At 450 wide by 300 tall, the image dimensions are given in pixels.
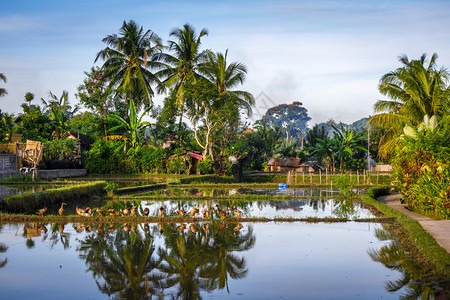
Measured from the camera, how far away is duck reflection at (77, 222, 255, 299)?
268 inches

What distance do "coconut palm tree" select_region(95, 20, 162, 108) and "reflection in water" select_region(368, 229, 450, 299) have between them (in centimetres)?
2843

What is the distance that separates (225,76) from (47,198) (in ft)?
69.7

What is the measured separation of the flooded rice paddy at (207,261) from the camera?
664cm

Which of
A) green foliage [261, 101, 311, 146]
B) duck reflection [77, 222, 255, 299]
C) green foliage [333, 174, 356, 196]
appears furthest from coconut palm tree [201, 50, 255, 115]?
green foliage [261, 101, 311, 146]

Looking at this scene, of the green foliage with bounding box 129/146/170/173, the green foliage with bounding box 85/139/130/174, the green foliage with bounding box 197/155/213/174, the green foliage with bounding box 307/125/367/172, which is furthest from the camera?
the green foliage with bounding box 307/125/367/172

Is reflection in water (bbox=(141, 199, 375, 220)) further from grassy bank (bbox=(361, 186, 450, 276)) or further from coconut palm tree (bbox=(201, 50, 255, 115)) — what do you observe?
coconut palm tree (bbox=(201, 50, 255, 115))

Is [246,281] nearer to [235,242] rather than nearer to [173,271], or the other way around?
[173,271]

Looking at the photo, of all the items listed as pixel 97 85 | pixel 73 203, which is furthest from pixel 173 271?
pixel 97 85

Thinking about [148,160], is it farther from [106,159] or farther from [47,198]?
[47,198]

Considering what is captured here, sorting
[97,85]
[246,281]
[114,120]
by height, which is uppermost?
[97,85]

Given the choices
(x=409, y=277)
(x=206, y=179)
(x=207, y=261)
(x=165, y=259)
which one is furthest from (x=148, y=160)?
(x=409, y=277)

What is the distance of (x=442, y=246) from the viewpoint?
8633 millimetres

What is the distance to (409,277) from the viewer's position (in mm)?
7238

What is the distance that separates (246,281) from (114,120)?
2774 cm
